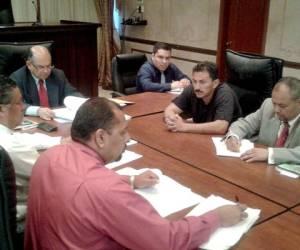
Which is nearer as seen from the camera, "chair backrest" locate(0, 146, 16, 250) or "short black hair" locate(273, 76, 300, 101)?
"chair backrest" locate(0, 146, 16, 250)

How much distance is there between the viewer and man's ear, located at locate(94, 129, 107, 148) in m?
1.23

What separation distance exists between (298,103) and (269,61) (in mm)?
738

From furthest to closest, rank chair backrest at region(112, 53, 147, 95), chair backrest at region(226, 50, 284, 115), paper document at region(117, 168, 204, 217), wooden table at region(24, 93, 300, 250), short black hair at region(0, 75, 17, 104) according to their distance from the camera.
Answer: chair backrest at region(112, 53, 147, 95)
chair backrest at region(226, 50, 284, 115)
short black hair at region(0, 75, 17, 104)
paper document at region(117, 168, 204, 217)
wooden table at region(24, 93, 300, 250)

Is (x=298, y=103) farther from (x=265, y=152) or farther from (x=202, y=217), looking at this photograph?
(x=202, y=217)

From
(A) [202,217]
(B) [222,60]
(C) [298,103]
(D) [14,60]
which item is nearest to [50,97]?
(D) [14,60]

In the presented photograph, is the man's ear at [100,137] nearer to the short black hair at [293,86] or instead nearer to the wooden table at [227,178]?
the wooden table at [227,178]

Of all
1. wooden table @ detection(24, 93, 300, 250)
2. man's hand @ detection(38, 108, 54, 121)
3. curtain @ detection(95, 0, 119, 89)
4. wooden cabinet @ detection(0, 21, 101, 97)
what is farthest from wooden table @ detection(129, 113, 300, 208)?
curtain @ detection(95, 0, 119, 89)

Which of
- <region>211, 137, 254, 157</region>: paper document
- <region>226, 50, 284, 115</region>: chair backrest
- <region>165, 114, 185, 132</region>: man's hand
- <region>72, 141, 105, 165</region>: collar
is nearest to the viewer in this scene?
<region>72, 141, 105, 165</region>: collar

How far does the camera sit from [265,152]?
197 cm

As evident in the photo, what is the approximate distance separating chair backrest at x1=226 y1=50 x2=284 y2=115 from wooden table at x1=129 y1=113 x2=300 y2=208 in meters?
0.78

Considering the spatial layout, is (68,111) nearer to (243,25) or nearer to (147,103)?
(147,103)

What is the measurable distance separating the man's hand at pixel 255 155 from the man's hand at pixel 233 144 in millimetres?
111

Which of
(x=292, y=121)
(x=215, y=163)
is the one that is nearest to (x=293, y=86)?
(x=292, y=121)

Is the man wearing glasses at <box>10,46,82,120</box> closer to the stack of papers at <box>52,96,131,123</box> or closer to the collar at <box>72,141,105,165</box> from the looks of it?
the stack of papers at <box>52,96,131,123</box>
